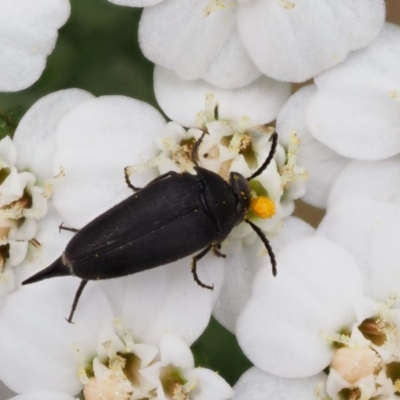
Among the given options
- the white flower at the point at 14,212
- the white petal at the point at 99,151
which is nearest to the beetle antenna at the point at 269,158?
the white petal at the point at 99,151

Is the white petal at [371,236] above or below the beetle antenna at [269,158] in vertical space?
below

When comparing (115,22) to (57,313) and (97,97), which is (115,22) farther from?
(57,313)

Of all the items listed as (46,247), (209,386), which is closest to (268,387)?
(209,386)

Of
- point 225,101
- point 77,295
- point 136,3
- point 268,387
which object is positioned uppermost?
point 136,3

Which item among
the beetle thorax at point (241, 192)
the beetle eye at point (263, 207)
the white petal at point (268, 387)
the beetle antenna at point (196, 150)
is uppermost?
the beetle antenna at point (196, 150)

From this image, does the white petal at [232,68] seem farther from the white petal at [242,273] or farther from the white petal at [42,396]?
the white petal at [42,396]

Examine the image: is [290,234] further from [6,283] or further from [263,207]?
[6,283]

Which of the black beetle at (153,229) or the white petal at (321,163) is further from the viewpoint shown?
the white petal at (321,163)
